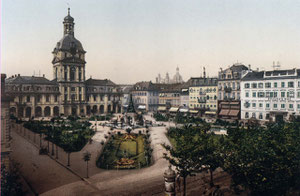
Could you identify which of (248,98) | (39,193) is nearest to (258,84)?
(248,98)

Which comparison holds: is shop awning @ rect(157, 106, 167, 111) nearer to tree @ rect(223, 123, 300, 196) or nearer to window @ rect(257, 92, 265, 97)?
window @ rect(257, 92, 265, 97)

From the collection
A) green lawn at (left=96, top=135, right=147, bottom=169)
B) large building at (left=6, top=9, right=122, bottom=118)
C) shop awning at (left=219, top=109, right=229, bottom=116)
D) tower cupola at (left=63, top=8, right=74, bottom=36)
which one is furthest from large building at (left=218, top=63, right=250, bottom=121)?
tower cupola at (left=63, top=8, right=74, bottom=36)

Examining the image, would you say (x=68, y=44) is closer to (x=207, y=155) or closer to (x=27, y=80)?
(x=27, y=80)

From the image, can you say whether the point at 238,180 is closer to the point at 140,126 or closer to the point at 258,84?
the point at 140,126

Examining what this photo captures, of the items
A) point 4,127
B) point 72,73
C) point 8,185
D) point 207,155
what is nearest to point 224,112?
point 207,155

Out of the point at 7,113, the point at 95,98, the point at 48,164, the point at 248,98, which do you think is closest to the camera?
the point at 7,113

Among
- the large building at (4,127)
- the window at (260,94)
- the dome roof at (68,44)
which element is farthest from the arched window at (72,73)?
the large building at (4,127)

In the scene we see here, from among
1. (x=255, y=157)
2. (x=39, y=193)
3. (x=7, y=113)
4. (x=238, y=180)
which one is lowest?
(x=39, y=193)
